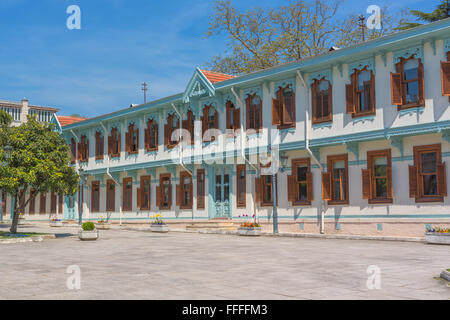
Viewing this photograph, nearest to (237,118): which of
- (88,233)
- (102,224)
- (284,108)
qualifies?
(284,108)

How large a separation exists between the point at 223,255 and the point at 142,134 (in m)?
20.3

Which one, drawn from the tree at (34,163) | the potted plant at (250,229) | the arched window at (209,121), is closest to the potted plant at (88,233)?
the tree at (34,163)

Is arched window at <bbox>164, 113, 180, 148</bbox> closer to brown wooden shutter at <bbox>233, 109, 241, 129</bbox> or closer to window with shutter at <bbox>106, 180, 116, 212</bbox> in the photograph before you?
brown wooden shutter at <bbox>233, 109, 241, 129</bbox>

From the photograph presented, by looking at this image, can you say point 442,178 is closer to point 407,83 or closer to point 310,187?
point 407,83

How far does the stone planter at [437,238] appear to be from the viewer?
685 inches

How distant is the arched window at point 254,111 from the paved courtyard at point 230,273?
415 inches

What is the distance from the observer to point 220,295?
26.3 ft

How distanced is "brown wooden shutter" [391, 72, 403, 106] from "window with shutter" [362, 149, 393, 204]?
208 centimetres

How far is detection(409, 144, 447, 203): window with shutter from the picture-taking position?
19.7 metres

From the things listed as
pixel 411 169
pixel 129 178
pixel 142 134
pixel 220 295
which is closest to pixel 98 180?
pixel 129 178

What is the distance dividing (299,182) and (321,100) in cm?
394

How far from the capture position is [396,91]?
66.4 feet

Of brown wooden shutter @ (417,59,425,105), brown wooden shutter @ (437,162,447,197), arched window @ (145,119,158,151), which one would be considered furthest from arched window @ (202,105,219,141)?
brown wooden shutter @ (437,162,447,197)

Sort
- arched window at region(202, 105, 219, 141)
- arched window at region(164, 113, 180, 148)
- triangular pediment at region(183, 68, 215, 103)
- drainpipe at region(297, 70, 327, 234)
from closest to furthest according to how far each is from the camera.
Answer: drainpipe at region(297, 70, 327, 234), triangular pediment at region(183, 68, 215, 103), arched window at region(202, 105, 219, 141), arched window at region(164, 113, 180, 148)
